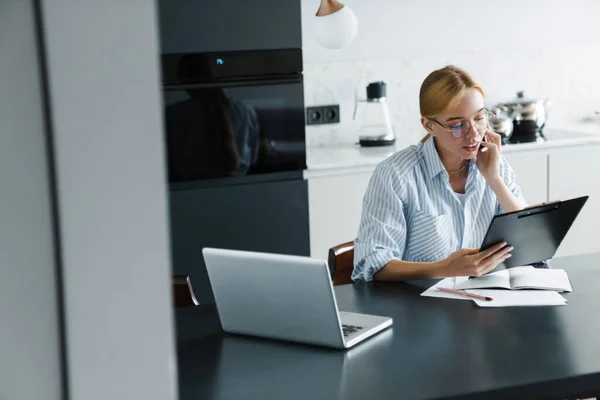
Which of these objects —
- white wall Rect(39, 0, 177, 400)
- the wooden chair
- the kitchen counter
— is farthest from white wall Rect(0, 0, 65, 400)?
the kitchen counter

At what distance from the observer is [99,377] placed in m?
0.66

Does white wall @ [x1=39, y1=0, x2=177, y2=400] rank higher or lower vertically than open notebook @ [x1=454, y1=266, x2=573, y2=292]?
higher

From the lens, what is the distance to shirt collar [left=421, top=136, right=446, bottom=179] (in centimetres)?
259

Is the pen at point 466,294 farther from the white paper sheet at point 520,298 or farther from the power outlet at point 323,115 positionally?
the power outlet at point 323,115

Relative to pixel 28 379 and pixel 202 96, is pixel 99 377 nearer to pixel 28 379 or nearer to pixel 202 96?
pixel 28 379

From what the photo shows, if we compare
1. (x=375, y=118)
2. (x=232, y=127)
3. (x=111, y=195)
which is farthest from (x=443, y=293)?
(x=375, y=118)

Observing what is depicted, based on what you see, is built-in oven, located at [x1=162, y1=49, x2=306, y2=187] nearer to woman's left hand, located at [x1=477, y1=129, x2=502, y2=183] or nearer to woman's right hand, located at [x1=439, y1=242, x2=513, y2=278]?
woman's left hand, located at [x1=477, y1=129, x2=502, y2=183]

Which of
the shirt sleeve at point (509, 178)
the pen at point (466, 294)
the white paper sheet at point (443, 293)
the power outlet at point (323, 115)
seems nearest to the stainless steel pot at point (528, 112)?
the power outlet at point (323, 115)

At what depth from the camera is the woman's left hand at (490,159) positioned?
8.52 ft

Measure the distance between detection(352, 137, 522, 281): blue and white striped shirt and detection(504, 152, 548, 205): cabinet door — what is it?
5.02 feet

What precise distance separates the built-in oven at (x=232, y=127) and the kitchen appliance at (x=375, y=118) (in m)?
0.51

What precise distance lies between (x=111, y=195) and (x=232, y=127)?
313 cm

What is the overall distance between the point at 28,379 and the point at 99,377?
0.06 metres

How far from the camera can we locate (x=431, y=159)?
260cm
